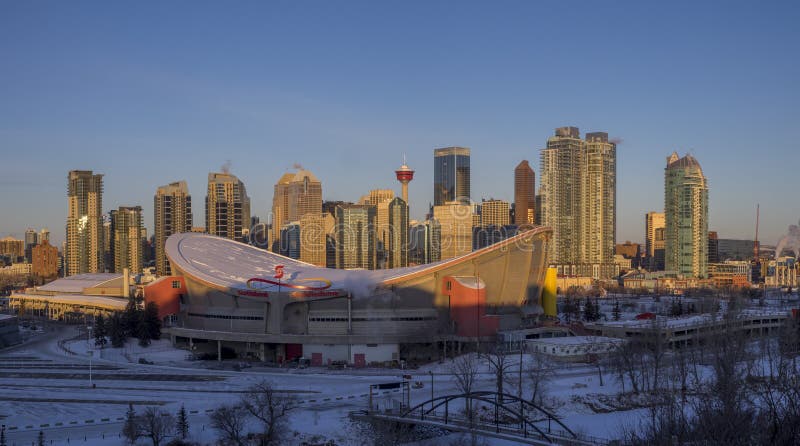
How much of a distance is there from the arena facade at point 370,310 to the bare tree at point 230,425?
24000mm

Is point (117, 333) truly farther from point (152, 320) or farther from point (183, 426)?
point (183, 426)

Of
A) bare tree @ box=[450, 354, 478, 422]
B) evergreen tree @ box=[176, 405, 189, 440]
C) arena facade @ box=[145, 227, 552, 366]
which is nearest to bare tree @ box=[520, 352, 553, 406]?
bare tree @ box=[450, 354, 478, 422]

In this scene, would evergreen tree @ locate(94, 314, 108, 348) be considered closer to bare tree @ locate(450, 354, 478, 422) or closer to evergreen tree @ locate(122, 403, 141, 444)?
bare tree @ locate(450, 354, 478, 422)

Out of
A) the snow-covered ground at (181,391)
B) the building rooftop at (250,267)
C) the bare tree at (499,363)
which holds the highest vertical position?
the building rooftop at (250,267)

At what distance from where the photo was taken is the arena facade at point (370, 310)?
66062 millimetres

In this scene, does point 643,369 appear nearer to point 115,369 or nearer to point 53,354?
point 115,369

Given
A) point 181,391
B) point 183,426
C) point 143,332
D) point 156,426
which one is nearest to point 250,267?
point 143,332

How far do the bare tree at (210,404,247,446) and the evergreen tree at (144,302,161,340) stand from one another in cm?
3565

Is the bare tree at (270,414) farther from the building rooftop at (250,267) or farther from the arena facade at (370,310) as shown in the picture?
the building rooftop at (250,267)

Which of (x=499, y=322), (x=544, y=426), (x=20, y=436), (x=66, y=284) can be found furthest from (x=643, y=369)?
(x=66, y=284)

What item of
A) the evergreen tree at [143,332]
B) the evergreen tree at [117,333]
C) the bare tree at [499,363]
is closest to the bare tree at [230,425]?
the bare tree at [499,363]

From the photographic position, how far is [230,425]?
3925 centimetres

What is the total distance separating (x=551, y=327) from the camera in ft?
238

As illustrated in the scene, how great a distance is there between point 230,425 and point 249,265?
45.0 metres
